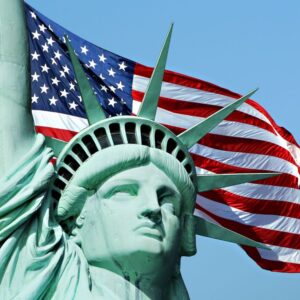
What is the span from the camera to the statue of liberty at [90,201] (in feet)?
48.3

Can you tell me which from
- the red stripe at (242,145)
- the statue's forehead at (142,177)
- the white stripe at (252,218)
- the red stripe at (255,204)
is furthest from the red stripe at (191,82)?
the statue's forehead at (142,177)

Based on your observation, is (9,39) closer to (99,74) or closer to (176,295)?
(176,295)

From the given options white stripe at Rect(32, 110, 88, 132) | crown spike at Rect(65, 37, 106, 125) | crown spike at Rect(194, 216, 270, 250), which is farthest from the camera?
white stripe at Rect(32, 110, 88, 132)

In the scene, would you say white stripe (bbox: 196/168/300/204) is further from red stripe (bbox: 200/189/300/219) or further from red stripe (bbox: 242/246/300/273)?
red stripe (bbox: 242/246/300/273)

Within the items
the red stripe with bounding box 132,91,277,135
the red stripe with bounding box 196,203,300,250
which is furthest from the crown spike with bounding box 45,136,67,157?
the red stripe with bounding box 132,91,277,135

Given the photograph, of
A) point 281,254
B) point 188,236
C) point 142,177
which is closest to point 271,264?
point 281,254

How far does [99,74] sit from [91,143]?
37.9ft

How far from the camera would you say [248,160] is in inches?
1081

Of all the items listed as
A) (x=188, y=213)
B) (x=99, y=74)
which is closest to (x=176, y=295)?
(x=188, y=213)

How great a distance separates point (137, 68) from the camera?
90.0ft

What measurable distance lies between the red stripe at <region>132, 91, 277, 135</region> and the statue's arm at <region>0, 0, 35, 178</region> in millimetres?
11490

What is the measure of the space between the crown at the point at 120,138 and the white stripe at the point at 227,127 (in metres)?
10.7

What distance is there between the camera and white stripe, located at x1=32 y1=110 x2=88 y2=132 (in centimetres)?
2494

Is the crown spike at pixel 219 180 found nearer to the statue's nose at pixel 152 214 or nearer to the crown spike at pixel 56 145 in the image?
the statue's nose at pixel 152 214
